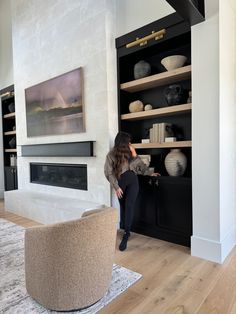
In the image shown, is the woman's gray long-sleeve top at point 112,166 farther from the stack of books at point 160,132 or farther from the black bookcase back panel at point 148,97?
the black bookcase back panel at point 148,97

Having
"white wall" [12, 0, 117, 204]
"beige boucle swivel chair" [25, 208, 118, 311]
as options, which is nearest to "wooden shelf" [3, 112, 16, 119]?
"white wall" [12, 0, 117, 204]

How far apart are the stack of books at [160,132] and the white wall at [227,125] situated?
0.73m

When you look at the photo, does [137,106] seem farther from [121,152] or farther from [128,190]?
[128,190]

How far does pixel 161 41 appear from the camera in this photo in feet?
9.04

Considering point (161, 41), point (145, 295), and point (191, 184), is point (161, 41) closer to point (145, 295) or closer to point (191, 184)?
point (191, 184)

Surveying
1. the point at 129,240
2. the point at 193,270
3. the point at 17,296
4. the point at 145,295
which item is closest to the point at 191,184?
the point at 193,270

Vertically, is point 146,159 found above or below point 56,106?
below

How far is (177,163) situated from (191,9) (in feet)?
5.14

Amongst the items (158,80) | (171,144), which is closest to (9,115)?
(158,80)

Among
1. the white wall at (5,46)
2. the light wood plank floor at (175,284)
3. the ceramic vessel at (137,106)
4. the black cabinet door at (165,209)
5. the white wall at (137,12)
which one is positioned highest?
the white wall at (5,46)

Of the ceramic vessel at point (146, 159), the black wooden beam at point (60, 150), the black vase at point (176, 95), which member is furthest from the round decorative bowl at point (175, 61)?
the black wooden beam at point (60, 150)

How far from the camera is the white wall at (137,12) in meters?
2.72

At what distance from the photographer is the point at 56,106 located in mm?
4004

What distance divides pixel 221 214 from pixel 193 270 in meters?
0.61
